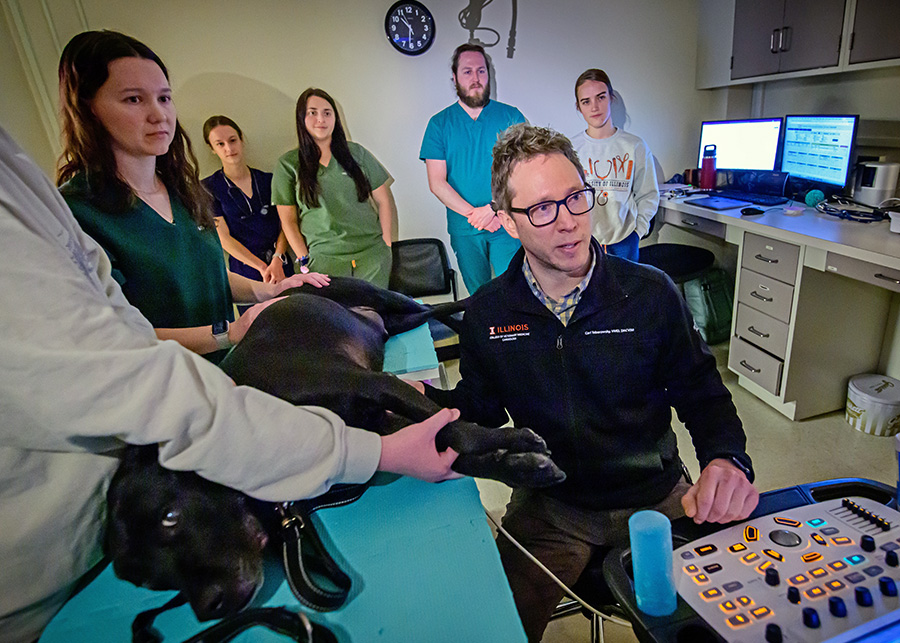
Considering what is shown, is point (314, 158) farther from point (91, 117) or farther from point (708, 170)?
point (708, 170)

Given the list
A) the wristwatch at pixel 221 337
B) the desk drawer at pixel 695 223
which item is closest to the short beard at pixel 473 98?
the desk drawer at pixel 695 223

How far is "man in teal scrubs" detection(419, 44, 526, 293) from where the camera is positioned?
2572 millimetres

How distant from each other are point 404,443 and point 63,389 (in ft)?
1.36

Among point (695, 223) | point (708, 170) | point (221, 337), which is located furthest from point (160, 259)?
point (708, 170)

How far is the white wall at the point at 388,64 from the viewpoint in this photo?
244 cm

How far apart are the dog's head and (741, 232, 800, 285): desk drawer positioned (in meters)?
2.26

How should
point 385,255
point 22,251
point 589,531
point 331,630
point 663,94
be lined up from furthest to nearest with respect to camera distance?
1. point 663,94
2. point 385,255
3. point 589,531
4. point 331,630
5. point 22,251

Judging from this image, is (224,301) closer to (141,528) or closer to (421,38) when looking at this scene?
(141,528)

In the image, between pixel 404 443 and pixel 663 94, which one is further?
pixel 663 94

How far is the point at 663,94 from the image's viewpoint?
318 cm

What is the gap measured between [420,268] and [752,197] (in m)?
1.82

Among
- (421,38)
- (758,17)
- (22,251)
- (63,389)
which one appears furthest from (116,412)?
(758,17)

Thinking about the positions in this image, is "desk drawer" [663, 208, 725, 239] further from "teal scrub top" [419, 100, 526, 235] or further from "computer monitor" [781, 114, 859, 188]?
"teal scrub top" [419, 100, 526, 235]

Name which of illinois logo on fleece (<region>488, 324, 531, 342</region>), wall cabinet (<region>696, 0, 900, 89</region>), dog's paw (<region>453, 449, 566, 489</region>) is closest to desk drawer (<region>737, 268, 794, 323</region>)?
wall cabinet (<region>696, 0, 900, 89</region>)
